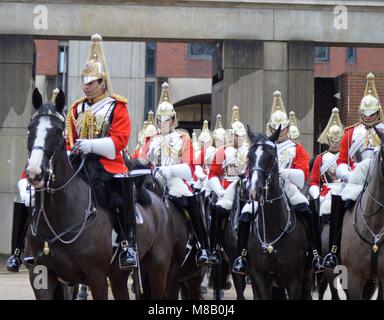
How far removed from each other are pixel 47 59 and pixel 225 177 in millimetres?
26140

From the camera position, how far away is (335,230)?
1239 centimetres

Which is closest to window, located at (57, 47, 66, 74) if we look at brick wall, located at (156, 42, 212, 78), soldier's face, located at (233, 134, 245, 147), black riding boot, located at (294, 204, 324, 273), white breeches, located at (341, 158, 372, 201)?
brick wall, located at (156, 42, 212, 78)

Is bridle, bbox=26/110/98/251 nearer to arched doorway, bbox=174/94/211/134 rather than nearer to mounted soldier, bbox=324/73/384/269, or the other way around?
mounted soldier, bbox=324/73/384/269

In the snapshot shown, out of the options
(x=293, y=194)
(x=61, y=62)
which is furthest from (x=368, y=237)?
(x=61, y=62)

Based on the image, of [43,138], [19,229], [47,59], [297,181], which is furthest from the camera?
[47,59]

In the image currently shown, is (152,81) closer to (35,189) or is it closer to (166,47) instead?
(166,47)

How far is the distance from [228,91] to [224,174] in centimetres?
546

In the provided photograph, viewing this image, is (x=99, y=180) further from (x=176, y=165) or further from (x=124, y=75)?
(x=124, y=75)

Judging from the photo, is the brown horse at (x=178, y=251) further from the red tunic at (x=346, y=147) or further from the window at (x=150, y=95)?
the window at (x=150, y=95)

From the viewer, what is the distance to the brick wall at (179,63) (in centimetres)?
4184

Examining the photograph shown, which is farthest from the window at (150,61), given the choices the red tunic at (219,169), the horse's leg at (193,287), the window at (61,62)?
the horse's leg at (193,287)

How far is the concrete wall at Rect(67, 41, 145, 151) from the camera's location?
122ft
